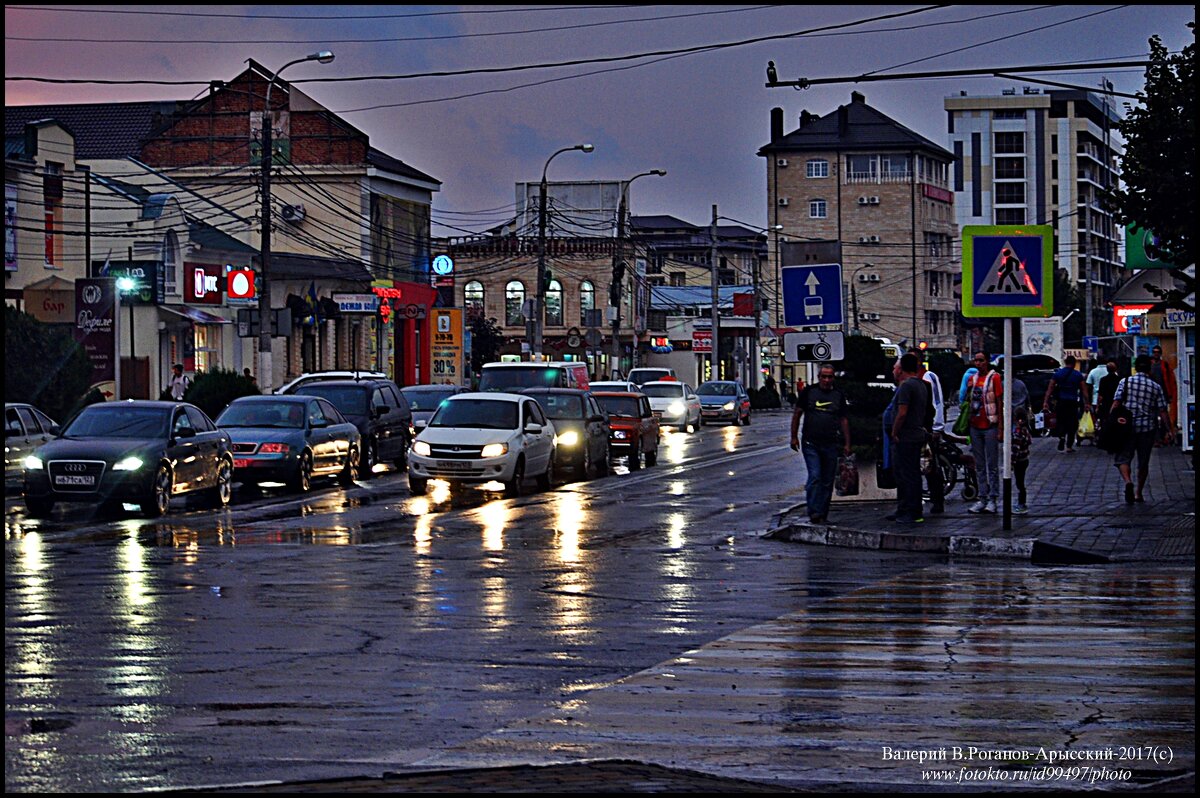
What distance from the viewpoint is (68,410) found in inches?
1432

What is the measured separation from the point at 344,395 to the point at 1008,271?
58.5 ft

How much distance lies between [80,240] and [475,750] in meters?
48.5

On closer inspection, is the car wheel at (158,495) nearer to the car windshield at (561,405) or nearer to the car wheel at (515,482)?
the car wheel at (515,482)

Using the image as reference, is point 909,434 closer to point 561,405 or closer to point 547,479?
point 547,479

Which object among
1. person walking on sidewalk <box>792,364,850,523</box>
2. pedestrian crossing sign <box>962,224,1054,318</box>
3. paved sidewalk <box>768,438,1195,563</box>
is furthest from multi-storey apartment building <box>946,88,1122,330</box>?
pedestrian crossing sign <box>962,224,1054,318</box>

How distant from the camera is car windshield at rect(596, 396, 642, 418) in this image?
3681cm

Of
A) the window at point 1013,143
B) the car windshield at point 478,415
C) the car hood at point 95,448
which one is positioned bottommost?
the car hood at point 95,448

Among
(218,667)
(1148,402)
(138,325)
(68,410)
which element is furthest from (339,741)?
(138,325)

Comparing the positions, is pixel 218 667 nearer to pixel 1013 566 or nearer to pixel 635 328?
pixel 1013 566

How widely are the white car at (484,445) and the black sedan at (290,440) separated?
213 cm

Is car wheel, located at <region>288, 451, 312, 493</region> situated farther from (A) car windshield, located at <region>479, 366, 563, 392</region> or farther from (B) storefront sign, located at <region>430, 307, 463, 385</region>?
(B) storefront sign, located at <region>430, 307, 463, 385</region>

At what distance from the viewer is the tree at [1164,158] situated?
744 inches

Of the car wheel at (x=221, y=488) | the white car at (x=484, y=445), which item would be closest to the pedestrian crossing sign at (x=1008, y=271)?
the white car at (x=484, y=445)

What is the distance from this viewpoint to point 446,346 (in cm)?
7606
